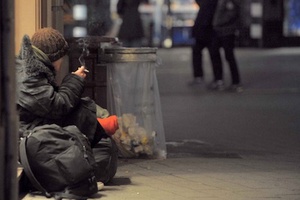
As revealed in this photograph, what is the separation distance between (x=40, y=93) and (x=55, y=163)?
Result: 0.56m

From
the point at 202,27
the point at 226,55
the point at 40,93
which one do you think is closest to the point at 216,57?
the point at 226,55

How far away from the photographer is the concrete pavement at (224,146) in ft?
23.6

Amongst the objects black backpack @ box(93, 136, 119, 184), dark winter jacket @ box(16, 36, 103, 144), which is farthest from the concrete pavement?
dark winter jacket @ box(16, 36, 103, 144)

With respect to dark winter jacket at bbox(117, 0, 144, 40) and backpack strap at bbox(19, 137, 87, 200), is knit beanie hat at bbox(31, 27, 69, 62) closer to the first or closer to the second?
backpack strap at bbox(19, 137, 87, 200)

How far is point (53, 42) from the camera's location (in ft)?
22.7

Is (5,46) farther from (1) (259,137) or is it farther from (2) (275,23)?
(2) (275,23)

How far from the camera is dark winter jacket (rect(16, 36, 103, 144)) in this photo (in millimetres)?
6660

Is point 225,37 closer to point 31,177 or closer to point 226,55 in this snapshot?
point 226,55

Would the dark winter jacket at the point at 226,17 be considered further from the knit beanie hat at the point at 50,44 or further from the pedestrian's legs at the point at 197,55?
the knit beanie hat at the point at 50,44

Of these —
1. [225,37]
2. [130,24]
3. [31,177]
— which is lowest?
[31,177]

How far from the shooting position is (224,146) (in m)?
9.96

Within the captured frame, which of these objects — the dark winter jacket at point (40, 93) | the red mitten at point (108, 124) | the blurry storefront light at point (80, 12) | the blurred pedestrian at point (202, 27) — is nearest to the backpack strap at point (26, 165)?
the dark winter jacket at point (40, 93)

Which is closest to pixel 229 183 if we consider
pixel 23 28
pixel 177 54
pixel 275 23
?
pixel 23 28

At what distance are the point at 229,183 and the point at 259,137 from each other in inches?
131
